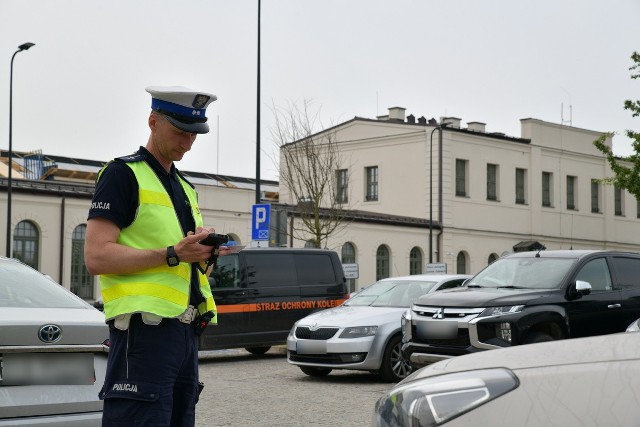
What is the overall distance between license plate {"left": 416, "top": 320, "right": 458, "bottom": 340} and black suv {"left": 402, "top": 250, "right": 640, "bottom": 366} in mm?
12

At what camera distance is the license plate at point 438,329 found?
12.2m

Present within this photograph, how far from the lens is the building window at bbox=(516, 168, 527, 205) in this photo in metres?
58.4

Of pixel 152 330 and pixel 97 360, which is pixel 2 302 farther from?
pixel 152 330

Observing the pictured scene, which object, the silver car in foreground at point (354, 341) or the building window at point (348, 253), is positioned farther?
the building window at point (348, 253)

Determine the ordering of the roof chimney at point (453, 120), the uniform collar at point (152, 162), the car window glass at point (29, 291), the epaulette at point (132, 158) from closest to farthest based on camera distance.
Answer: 1. the epaulette at point (132, 158)
2. the uniform collar at point (152, 162)
3. the car window glass at point (29, 291)
4. the roof chimney at point (453, 120)

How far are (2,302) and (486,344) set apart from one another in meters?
6.96

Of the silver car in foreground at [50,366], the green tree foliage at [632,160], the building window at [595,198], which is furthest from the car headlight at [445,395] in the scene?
the building window at [595,198]

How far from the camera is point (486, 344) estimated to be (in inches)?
472

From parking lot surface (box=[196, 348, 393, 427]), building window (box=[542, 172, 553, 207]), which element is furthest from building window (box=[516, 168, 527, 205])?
parking lot surface (box=[196, 348, 393, 427])

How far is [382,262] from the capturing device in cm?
4878

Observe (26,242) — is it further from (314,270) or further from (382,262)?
(314,270)

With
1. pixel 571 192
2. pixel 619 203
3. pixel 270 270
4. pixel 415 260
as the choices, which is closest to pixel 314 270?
pixel 270 270

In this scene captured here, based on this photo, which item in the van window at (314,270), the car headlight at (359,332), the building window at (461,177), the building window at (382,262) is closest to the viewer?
the car headlight at (359,332)

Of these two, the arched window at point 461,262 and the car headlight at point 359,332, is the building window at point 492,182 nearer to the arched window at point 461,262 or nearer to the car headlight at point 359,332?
the arched window at point 461,262
